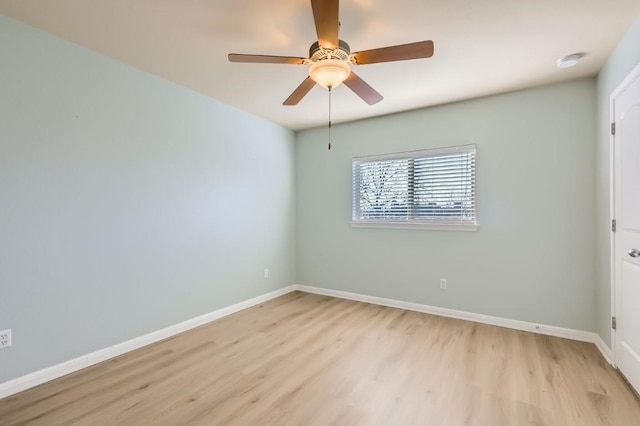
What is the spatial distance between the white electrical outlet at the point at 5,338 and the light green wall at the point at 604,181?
176 inches

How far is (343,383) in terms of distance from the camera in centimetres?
A: 210

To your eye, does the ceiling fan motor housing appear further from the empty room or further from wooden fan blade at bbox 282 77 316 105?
wooden fan blade at bbox 282 77 316 105

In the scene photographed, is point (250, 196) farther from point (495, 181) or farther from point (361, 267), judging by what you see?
point (495, 181)

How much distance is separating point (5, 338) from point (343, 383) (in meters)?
2.30

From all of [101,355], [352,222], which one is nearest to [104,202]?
[101,355]

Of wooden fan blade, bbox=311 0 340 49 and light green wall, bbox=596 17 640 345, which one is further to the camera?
light green wall, bbox=596 17 640 345

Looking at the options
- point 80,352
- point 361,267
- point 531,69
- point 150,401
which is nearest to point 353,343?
point 361,267

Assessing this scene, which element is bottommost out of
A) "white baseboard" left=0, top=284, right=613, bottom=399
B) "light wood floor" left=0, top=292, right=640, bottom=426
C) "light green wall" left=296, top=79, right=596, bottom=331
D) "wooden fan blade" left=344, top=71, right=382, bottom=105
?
"light wood floor" left=0, top=292, right=640, bottom=426

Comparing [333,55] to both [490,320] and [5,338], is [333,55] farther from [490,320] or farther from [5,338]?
[490,320]

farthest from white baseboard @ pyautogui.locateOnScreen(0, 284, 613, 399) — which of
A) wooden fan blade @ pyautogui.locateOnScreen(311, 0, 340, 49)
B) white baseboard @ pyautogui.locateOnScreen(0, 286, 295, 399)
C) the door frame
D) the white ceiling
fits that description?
wooden fan blade @ pyautogui.locateOnScreen(311, 0, 340, 49)

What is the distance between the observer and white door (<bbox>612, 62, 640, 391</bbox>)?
6.40 ft

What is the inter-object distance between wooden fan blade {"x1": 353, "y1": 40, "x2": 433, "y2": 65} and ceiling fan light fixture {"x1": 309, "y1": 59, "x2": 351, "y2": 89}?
107 millimetres

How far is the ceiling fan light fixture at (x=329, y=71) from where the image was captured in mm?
1774

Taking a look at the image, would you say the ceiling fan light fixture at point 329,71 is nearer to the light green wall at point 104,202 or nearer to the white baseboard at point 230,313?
the light green wall at point 104,202
